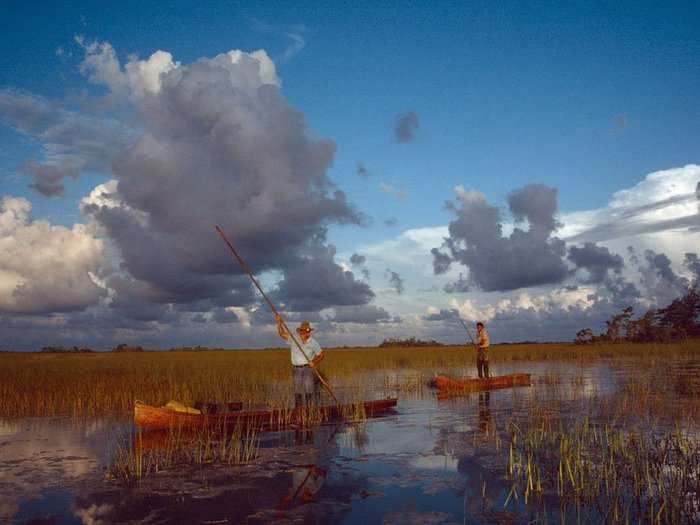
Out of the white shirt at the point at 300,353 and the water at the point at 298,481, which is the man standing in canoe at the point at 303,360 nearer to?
the white shirt at the point at 300,353

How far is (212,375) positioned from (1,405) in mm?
7958

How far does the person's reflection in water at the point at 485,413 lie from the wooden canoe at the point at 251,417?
8.67ft

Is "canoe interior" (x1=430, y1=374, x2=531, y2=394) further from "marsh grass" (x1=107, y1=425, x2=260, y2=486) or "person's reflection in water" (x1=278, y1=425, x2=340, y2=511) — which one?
"marsh grass" (x1=107, y1=425, x2=260, y2=486)

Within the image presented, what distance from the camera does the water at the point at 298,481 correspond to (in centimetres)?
636

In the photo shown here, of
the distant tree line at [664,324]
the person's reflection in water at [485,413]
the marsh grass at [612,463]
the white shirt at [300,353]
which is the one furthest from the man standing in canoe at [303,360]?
the distant tree line at [664,324]

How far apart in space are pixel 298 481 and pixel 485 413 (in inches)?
274

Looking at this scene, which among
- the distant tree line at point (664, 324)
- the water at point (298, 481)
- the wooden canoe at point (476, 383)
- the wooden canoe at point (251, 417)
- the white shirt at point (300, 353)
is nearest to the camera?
the water at point (298, 481)

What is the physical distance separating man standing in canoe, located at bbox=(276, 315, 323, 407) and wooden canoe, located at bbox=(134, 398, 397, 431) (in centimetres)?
53

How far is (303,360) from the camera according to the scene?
12688 mm

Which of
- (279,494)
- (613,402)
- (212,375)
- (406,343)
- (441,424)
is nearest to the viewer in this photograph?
(279,494)

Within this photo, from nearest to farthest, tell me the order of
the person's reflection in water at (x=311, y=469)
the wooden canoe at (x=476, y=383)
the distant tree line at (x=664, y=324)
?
1. the person's reflection in water at (x=311, y=469)
2. the wooden canoe at (x=476, y=383)
3. the distant tree line at (x=664, y=324)


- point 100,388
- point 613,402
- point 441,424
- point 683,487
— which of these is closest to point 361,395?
point 441,424

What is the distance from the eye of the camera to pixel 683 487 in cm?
652

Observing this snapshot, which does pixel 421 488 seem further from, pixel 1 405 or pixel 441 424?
pixel 1 405
